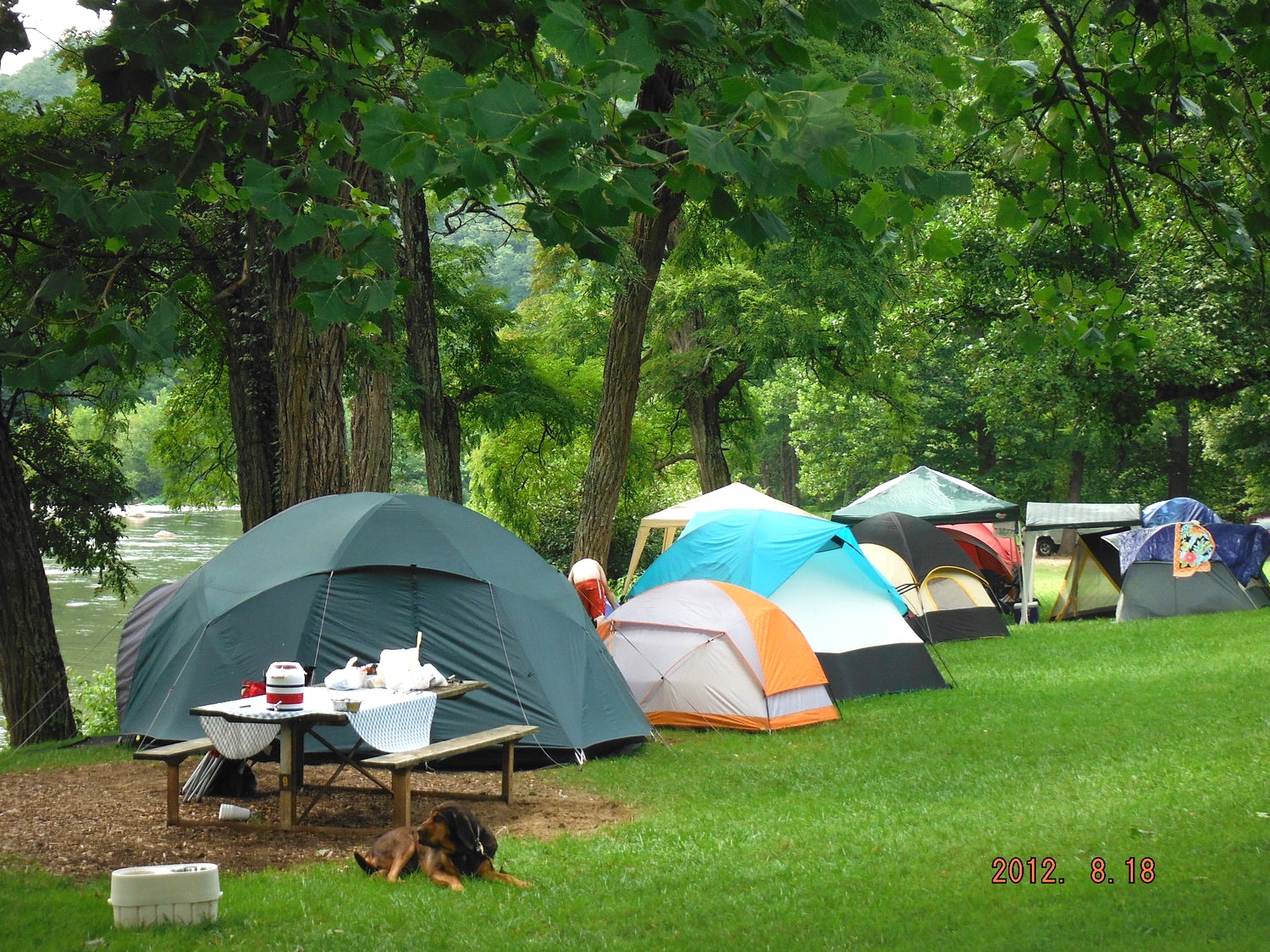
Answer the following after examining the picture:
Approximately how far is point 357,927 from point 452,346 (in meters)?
14.0

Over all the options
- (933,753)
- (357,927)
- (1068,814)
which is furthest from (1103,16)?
(933,753)

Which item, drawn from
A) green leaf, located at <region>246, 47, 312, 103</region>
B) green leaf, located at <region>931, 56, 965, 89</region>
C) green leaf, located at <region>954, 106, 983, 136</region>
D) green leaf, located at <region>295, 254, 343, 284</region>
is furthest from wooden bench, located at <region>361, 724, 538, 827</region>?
green leaf, located at <region>931, 56, 965, 89</region>

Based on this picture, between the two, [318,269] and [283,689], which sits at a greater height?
[318,269]

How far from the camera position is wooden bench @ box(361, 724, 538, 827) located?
6.35 meters

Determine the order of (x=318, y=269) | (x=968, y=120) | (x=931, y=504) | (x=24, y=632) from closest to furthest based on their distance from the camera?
(x=318, y=269), (x=968, y=120), (x=24, y=632), (x=931, y=504)

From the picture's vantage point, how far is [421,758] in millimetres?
6457

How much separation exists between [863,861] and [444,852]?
2.08m

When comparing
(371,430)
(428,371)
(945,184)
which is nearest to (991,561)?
(428,371)

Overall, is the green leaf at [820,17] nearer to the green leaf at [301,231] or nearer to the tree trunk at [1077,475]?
the green leaf at [301,231]

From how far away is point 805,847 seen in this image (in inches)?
250

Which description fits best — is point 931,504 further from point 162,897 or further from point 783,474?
point 783,474

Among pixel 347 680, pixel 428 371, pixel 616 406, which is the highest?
pixel 428 371

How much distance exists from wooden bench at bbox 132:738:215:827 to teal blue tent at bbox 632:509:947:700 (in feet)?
20.9

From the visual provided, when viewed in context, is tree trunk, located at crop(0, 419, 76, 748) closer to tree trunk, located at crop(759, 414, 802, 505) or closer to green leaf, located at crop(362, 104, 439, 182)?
green leaf, located at crop(362, 104, 439, 182)
